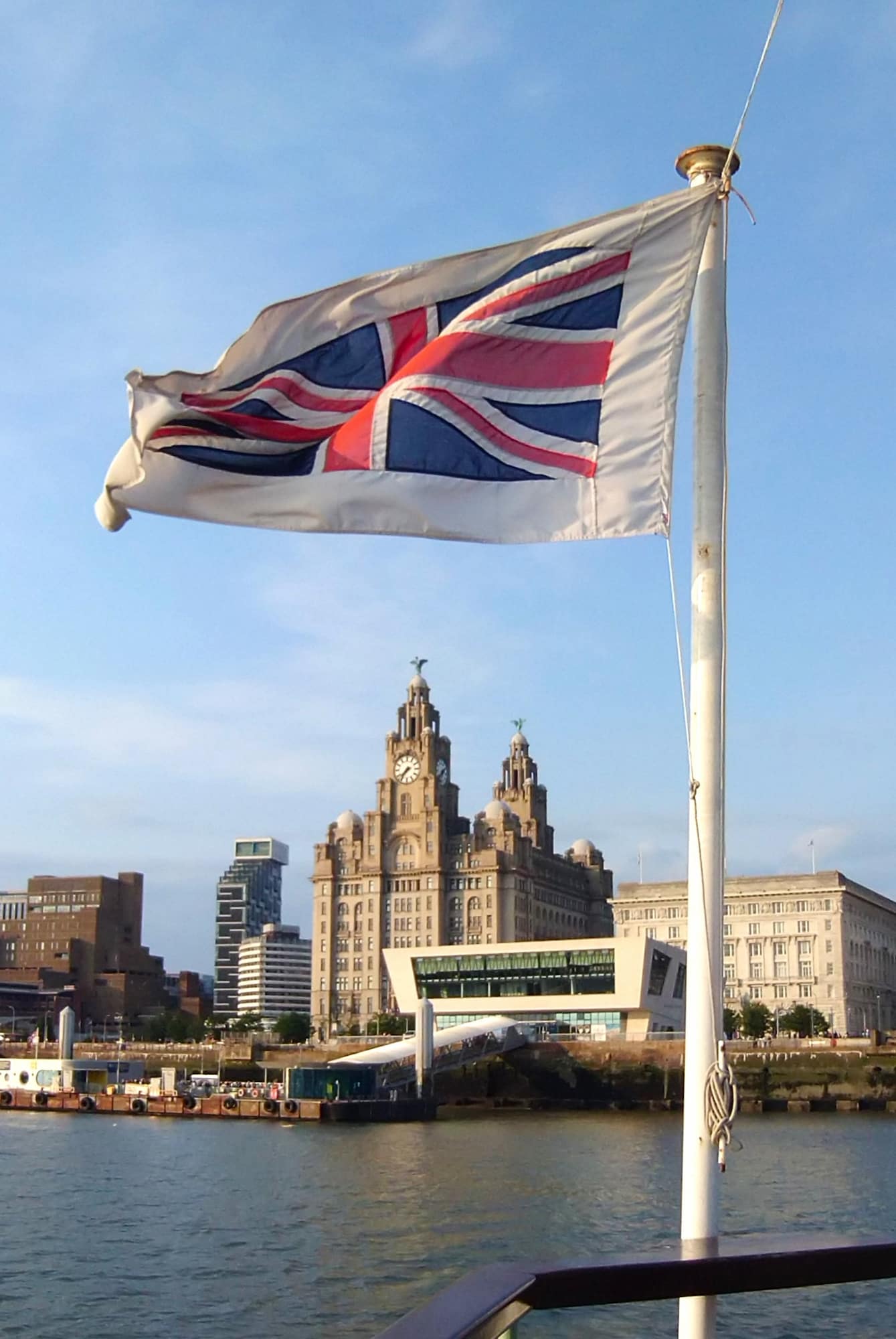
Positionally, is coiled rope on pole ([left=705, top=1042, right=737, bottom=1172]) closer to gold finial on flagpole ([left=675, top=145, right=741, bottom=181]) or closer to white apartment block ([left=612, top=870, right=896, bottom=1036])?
gold finial on flagpole ([left=675, top=145, right=741, bottom=181])

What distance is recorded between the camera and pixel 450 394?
32.0 feet

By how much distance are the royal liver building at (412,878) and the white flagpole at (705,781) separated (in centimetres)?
13742

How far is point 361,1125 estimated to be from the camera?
233 ft

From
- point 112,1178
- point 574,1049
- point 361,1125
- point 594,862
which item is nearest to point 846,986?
point 574,1049

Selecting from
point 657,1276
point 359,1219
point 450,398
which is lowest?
point 359,1219

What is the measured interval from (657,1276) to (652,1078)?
90.7m

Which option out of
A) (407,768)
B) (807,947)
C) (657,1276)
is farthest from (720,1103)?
(407,768)

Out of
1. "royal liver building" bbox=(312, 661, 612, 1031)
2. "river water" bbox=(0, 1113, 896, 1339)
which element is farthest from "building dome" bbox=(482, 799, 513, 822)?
"river water" bbox=(0, 1113, 896, 1339)

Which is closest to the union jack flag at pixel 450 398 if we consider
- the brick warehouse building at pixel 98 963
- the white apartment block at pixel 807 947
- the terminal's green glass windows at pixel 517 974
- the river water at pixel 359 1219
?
the river water at pixel 359 1219

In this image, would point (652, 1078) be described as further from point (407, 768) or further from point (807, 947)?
point (407, 768)

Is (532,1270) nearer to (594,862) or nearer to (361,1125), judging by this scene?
(361,1125)

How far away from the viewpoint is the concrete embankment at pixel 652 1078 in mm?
86312

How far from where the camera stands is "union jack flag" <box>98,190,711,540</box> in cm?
931

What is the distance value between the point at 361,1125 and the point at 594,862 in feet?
347
